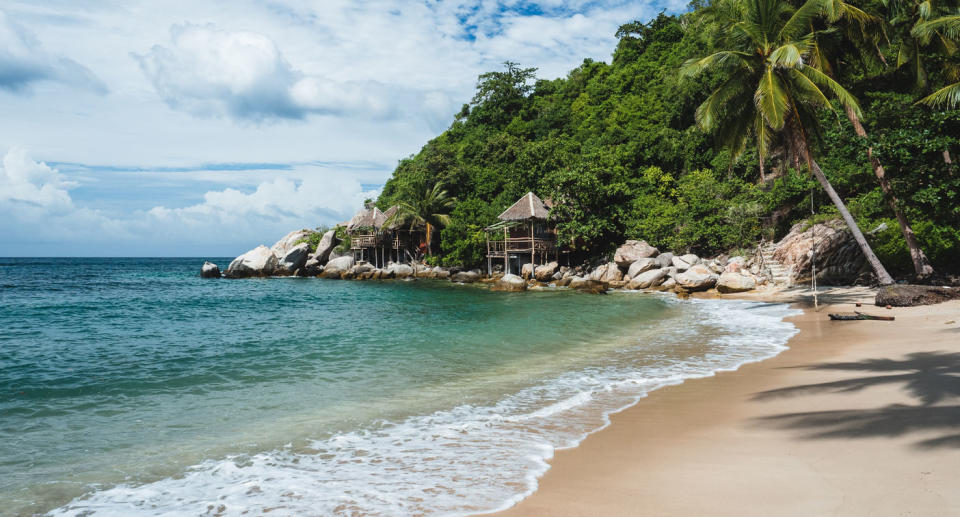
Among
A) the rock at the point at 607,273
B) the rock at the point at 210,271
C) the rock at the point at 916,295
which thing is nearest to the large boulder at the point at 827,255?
the rock at the point at 916,295

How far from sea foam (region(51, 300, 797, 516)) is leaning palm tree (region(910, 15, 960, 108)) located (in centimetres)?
1132

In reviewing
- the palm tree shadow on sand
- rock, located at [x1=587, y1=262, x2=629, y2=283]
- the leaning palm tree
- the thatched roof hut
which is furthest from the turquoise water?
the thatched roof hut

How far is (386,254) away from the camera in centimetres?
4809

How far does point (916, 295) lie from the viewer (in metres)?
13.5

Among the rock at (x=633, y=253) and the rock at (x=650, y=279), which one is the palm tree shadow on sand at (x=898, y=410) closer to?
the rock at (x=650, y=279)

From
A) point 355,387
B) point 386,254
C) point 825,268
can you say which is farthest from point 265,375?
point 386,254

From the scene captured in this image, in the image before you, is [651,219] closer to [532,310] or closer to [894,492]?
[532,310]

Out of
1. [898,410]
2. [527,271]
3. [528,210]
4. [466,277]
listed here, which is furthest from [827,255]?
[466,277]

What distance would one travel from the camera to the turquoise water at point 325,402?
458cm

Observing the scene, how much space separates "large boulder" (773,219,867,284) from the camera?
1947cm

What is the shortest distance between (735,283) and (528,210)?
13.9 meters

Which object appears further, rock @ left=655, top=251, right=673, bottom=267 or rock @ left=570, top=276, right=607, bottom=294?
rock @ left=655, top=251, right=673, bottom=267

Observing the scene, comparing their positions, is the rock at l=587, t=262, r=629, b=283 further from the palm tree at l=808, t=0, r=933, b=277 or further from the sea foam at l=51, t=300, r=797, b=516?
the sea foam at l=51, t=300, r=797, b=516

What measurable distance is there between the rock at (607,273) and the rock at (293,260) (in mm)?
28642
